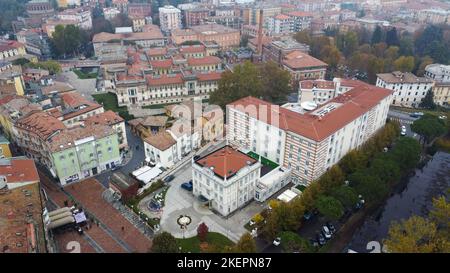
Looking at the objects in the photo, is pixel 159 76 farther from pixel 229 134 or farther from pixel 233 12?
pixel 233 12

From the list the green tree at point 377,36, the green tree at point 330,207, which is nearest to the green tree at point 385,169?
the green tree at point 330,207

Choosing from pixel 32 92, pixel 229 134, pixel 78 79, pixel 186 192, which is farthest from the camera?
pixel 78 79

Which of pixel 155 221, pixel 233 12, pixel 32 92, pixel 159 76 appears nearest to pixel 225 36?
pixel 233 12

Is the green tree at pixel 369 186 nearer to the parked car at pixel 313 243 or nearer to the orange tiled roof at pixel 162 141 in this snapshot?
the parked car at pixel 313 243

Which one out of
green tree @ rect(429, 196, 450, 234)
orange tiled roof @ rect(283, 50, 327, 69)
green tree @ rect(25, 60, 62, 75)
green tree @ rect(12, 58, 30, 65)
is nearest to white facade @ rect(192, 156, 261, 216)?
green tree @ rect(429, 196, 450, 234)

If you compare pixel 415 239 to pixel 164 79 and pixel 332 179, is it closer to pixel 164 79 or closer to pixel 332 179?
pixel 332 179

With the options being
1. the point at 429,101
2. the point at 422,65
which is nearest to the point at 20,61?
the point at 429,101

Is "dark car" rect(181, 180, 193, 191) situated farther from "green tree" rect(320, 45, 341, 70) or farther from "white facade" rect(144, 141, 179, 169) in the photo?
"green tree" rect(320, 45, 341, 70)
